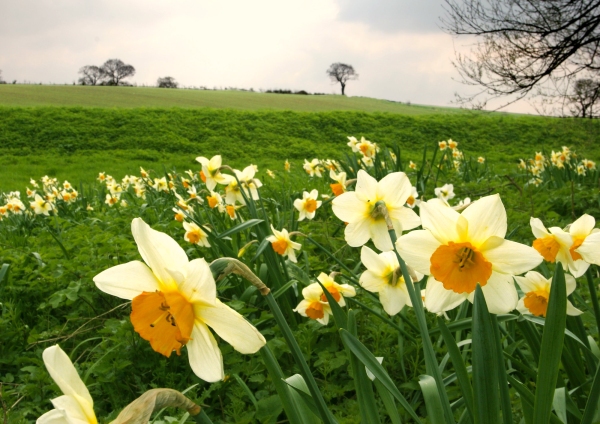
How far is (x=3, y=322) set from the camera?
2305mm

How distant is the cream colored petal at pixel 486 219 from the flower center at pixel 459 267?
3 centimetres

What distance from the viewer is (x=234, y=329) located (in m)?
0.68

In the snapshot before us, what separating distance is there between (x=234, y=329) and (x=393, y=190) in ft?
2.68

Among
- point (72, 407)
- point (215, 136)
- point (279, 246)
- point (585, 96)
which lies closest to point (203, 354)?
point (72, 407)

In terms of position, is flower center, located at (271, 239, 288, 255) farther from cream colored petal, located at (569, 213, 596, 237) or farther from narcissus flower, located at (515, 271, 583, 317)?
cream colored petal, located at (569, 213, 596, 237)

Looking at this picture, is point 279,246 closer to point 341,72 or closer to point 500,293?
point 500,293

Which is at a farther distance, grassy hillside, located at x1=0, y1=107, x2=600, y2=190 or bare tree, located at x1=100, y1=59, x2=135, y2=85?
bare tree, located at x1=100, y1=59, x2=135, y2=85

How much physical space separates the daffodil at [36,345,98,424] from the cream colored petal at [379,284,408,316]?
89cm

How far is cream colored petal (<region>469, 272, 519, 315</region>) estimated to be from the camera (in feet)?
2.87

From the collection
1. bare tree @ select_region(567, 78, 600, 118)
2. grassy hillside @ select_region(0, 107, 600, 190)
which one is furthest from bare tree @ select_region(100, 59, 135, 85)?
bare tree @ select_region(567, 78, 600, 118)

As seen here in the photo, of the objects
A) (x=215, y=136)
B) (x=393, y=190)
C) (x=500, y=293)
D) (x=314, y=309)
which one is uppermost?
(x=393, y=190)

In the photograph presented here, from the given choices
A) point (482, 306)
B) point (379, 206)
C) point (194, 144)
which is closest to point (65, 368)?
point (482, 306)

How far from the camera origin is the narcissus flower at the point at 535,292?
1.21m

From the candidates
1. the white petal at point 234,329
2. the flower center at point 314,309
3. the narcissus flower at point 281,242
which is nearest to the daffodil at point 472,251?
the white petal at point 234,329
